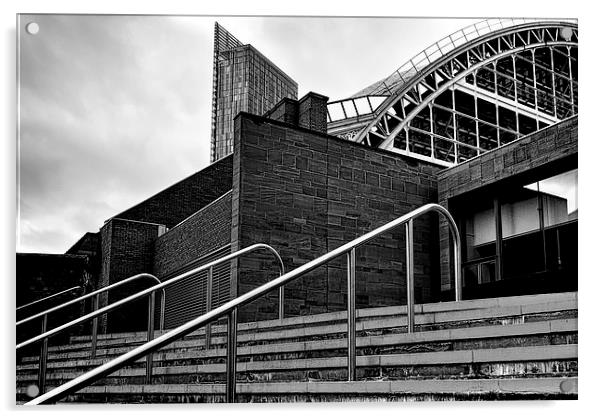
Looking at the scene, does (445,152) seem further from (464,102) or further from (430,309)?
(430,309)

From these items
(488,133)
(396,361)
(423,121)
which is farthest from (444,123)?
(396,361)

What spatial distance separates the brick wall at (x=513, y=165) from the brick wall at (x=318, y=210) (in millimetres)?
312

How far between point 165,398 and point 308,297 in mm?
3328

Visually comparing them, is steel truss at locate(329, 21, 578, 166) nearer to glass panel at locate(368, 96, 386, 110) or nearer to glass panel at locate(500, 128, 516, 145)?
glass panel at locate(500, 128, 516, 145)

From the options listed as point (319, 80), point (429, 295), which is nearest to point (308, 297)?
point (429, 295)

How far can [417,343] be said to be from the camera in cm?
419

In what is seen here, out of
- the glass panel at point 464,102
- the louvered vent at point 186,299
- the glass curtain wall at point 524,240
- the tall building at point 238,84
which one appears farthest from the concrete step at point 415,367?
the glass panel at point 464,102

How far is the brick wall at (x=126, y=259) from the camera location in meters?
7.39

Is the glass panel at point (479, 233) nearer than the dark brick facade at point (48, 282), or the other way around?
the dark brick facade at point (48, 282)

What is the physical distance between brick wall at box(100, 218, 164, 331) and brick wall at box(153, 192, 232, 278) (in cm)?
27

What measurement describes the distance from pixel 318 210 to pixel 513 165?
7.29 ft

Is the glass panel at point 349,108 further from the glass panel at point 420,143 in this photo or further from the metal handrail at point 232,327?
the metal handrail at point 232,327

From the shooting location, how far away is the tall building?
5770 mm
